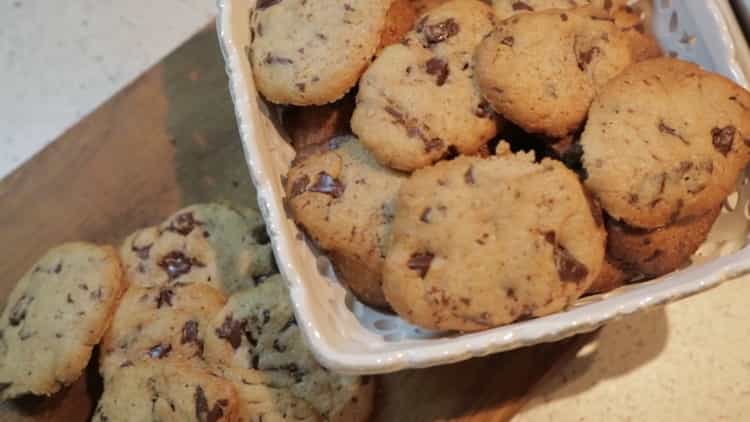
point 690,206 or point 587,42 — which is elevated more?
point 587,42

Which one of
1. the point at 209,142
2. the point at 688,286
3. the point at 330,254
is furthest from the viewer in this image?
the point at 209,142

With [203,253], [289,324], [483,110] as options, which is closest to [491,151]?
[483,110]

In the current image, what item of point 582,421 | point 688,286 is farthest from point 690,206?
point 582,421

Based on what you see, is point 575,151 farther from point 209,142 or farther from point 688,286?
point 209,142

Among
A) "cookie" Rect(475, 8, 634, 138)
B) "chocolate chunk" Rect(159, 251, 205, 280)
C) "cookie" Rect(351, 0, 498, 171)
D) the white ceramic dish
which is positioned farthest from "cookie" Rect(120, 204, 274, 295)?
"cookie" Rect(475, 8, 634, 138)

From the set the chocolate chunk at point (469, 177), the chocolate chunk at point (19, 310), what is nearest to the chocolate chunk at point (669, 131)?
the chocolate chunk at point (469, 177)
